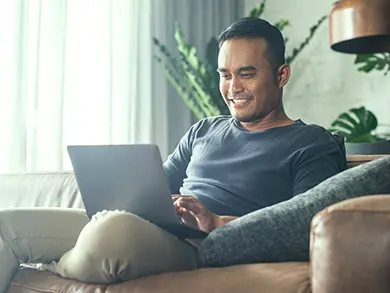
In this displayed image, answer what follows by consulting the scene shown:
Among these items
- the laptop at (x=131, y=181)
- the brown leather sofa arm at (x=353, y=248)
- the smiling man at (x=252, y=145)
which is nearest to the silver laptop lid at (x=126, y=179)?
the laptop at (x=131, y=181)

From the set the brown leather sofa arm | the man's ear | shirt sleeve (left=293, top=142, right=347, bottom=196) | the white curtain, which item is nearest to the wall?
the white curtain

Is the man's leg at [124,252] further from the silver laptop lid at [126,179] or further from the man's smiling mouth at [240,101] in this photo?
the man's smiling mouth at [240,101]

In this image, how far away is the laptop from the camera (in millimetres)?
1213

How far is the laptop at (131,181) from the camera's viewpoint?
1.21 m

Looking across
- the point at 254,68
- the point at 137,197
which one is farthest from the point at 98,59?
the point at 137,197

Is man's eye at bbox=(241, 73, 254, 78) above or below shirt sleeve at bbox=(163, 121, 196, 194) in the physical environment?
above

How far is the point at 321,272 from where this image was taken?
86 cm

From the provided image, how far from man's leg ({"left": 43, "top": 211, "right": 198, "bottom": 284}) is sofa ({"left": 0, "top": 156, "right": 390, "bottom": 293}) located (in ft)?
0.07

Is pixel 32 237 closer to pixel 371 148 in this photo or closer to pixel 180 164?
pixel 180 164

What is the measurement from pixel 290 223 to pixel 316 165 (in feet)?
1.54

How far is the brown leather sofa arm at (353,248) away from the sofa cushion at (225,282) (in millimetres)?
82

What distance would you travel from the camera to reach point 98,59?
2830 mm

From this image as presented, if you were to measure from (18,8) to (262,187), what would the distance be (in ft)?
4.65

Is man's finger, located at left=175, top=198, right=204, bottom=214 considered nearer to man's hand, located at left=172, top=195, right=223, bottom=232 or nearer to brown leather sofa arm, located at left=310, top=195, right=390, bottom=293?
man's hand, located at left=172, top=195, right=223, bottom=232
